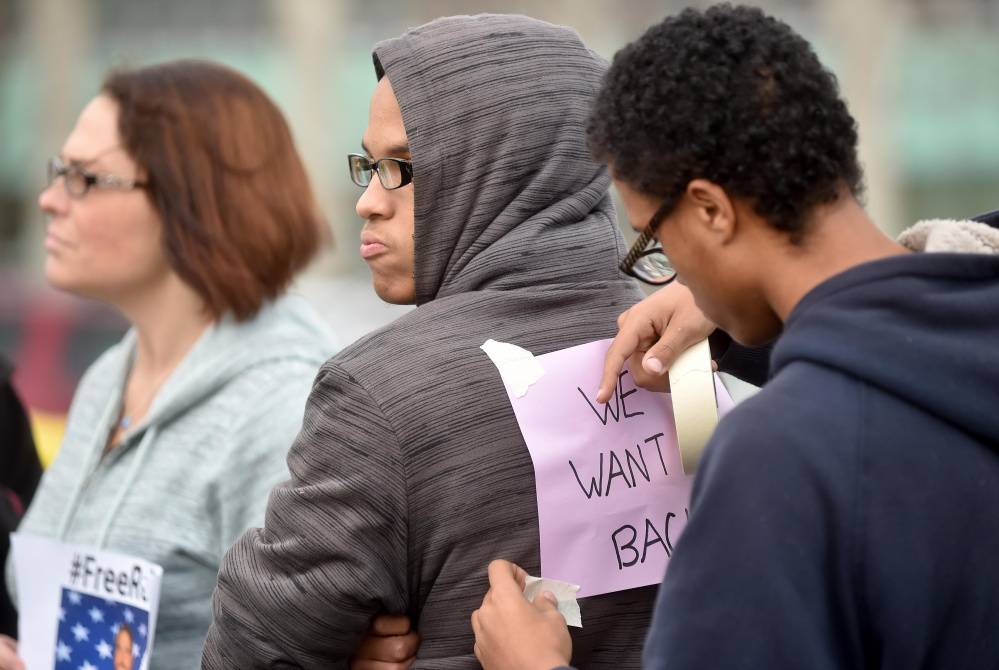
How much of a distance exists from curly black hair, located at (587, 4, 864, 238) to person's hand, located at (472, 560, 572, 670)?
0.57m

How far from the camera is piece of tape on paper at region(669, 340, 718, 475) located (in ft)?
5.06

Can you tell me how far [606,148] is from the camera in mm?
1392

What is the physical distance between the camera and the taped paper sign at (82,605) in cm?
226

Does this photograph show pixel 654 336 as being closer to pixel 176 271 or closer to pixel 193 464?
pixel 193 464

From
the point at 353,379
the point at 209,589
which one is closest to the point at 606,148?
the point at 353,379

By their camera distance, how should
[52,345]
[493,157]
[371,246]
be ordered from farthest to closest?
1. [52,345]
2. [371,246]
3. [493,157]

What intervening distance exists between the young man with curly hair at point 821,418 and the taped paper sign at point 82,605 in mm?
1411

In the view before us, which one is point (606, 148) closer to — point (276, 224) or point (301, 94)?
point (276, 224)

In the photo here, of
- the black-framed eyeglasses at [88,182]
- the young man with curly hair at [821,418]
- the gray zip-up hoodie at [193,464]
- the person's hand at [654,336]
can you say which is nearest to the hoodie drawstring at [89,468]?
the gray zip-up hoodie at [193,464]

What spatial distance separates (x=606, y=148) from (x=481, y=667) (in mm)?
768

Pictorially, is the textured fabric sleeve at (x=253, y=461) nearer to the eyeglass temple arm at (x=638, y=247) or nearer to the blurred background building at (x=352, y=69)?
the eyeglass temple arm at (x=638, y=247)

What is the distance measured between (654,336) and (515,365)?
0.21 m

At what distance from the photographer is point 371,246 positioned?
1914mm

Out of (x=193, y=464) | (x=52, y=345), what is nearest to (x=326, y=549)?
(x=193, y=464)
